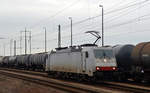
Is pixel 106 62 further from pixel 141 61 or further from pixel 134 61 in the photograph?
pixel 141 61

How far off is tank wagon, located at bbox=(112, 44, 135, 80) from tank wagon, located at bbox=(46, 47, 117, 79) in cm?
146

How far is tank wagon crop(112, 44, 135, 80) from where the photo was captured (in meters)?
25.5

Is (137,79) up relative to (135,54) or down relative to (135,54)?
down

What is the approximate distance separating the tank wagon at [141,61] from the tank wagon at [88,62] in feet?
5.79

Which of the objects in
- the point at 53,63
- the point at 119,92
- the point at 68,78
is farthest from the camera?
the point at 53,63

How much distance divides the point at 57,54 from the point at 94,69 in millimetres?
9026

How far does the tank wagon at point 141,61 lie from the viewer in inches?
875

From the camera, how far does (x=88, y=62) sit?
78.1ft

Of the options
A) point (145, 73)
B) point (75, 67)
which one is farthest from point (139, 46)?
point (75, 67)

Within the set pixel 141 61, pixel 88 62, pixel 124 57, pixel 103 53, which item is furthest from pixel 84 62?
pixel 141 61

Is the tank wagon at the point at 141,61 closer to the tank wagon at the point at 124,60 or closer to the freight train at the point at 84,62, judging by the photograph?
the tank wagon at the point at 124,60

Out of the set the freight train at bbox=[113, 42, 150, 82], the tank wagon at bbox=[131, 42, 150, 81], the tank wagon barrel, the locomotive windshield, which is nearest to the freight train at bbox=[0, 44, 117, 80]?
the locomotive windshield

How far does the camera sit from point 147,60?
2200 cm

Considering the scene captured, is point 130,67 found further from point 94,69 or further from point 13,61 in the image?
point 13,61
